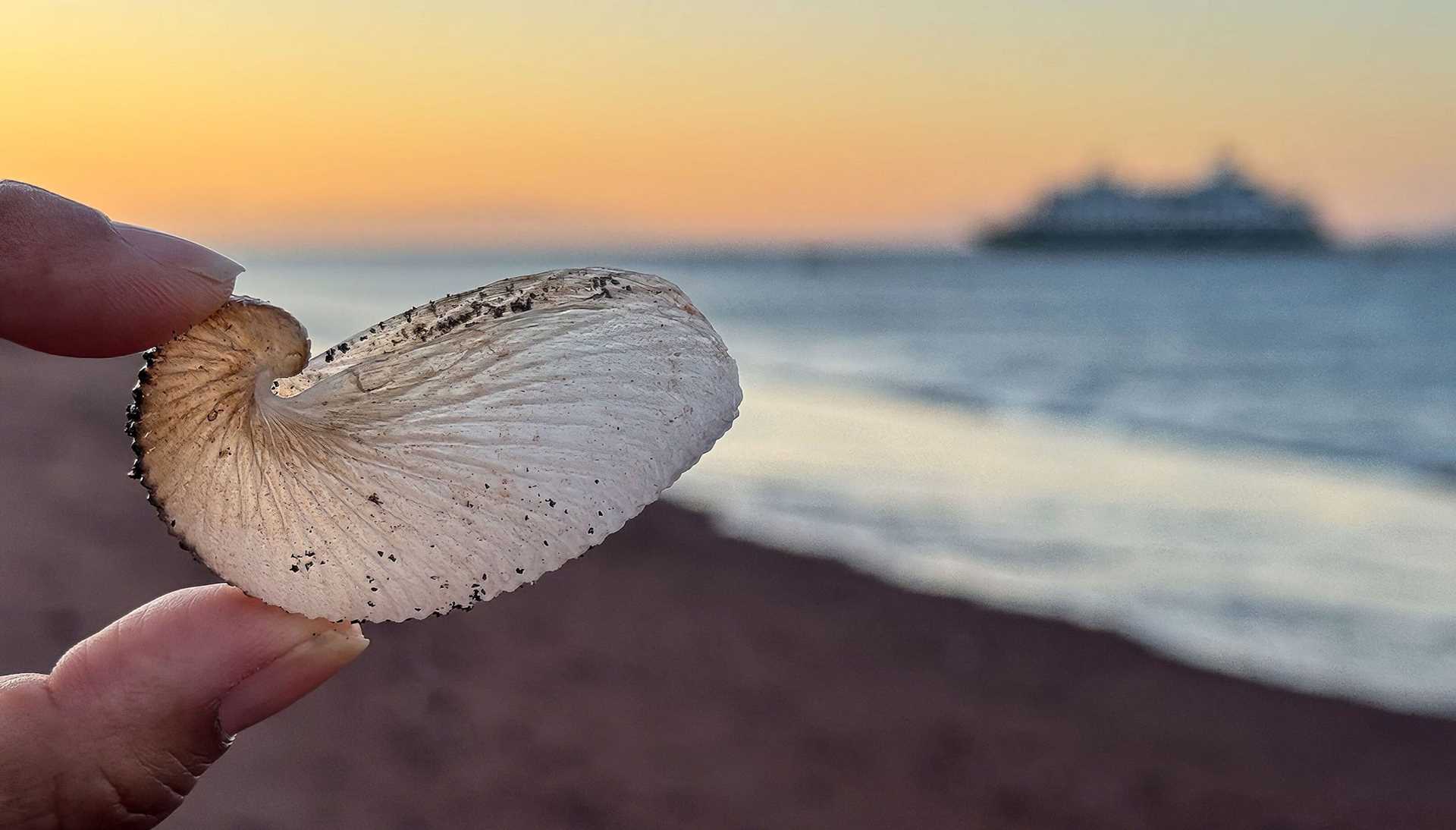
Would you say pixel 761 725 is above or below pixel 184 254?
below

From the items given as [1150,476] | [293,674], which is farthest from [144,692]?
[1150,476]

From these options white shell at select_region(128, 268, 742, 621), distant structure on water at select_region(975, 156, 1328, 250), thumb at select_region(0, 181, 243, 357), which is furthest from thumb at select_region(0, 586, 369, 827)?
distant structure on water at select_region(975, 156, 1328, 250)

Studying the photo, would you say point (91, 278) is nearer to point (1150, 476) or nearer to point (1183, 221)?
point (1150, 476)

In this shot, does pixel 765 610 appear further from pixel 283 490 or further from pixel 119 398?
pixel 119 398

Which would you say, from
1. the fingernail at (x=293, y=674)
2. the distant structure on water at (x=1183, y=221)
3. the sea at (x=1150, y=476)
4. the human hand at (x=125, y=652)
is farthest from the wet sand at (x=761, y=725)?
the distant structure on water at (x=1183, y=221)

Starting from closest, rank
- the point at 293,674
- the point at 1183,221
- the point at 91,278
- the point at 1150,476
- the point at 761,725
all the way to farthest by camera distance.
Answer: the point at 91,278 → the point at 293,674 → the point at 761,725 → the point at 1150,476 → the point at 1183,221

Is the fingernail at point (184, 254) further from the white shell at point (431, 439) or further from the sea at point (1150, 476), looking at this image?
the sea at point (1150, 476)
